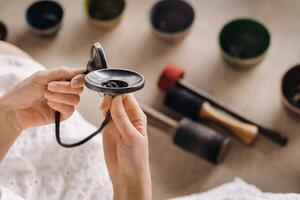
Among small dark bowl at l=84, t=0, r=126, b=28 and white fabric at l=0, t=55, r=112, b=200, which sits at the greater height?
small dark bowl at l=84, t=0, r=126, b=28

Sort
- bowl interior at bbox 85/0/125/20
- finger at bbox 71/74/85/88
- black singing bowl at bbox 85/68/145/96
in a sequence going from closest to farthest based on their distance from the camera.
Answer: black singing bowl at bbox 85/68/145/96 < finger at bbox 71/74/85/88 < bowl interior at bbox 85/0/125/20

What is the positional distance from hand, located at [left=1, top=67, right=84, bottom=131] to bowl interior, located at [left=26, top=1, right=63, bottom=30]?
60cm

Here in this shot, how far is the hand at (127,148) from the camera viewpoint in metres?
0.83

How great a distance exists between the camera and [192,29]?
1.55m

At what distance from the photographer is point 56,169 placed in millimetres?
1039

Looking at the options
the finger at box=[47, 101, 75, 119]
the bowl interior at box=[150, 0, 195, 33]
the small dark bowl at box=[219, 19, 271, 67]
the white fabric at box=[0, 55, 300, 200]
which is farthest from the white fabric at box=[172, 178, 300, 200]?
the bowl interior at box=[150, 0, 195, 33]

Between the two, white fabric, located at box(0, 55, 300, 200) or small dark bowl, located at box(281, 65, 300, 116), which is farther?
small dark bowl, located at box(281, 65, 300, 116)

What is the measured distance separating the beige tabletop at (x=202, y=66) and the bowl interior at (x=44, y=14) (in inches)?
1.8

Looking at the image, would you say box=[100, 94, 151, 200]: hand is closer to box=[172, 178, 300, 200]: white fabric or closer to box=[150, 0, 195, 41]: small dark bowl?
box=[172, 178, 300, 200]: white fabric

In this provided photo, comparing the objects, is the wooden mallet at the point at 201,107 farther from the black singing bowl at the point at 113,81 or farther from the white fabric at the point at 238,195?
the black singing bowl at the point at 113,81

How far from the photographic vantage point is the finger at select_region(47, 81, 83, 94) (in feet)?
2.85

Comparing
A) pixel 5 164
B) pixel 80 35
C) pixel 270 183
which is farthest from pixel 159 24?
pixel 5 164

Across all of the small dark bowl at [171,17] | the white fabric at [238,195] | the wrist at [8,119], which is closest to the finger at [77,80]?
the wrist at [8,119]

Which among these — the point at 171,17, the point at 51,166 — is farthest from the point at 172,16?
the point at 51,166
